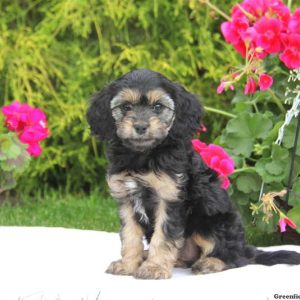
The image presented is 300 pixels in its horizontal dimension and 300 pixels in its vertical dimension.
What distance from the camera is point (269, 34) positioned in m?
5.80

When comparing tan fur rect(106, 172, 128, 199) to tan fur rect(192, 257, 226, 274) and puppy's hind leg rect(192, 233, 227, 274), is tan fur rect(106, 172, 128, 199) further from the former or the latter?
tan fur rect(192, 257, 226, 274)

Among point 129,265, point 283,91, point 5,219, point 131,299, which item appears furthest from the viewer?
point 5,219

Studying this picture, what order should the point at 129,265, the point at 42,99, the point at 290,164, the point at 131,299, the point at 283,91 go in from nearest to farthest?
the point at 131,299
the point at 129,265
the point at 290,164
the point at 283,91
the point at 42,99

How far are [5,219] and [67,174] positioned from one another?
1.53m

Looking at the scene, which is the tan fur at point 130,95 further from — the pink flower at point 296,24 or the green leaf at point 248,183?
the pink flower at point 296,24

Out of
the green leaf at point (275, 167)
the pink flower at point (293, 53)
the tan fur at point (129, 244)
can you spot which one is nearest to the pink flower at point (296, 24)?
the pink flower at point (293, 53)

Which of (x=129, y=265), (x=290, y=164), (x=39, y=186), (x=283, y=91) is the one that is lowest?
(x=39, y=186)

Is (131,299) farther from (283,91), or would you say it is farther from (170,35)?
(170,35)

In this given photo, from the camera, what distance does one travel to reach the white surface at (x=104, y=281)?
428cm

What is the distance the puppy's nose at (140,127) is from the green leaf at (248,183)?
5.80 feet

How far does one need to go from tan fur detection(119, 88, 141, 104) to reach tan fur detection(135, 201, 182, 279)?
63 centimetres

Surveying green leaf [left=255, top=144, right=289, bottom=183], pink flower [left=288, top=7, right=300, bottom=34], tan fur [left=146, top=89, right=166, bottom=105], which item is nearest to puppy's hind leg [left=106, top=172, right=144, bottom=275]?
tan fur [left=146, top=89, right=166, bottom=105]

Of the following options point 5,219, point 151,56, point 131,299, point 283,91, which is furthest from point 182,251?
point 151,56

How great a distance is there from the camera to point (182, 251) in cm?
491
